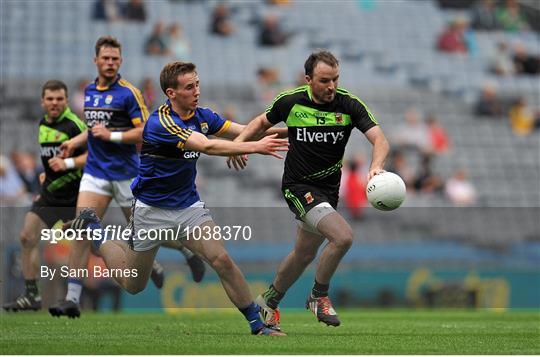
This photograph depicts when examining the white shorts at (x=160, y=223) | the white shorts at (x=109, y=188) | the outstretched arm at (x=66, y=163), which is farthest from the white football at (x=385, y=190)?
the outstretched arm at (x=66, y=163)

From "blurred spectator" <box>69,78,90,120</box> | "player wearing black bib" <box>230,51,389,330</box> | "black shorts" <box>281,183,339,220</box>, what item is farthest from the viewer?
"blurred spectator" <box>69,78,90,120</box>

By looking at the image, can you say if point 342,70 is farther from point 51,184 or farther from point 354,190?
point 51,184

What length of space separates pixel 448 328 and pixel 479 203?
41.2ft

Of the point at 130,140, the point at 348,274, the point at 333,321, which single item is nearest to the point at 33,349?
the point at 333,321

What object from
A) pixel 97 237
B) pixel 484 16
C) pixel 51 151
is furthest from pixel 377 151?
pixel 484 16

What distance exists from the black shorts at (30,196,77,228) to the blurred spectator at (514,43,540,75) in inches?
729

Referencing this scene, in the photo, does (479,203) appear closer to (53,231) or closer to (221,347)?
(53,231)

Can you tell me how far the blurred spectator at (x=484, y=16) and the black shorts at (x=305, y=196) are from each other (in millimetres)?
20935

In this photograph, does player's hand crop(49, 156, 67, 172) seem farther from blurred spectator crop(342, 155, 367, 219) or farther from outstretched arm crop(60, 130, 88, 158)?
blurred spectator crop(342, 155, 367, 219)

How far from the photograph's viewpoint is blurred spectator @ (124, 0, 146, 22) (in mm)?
26141

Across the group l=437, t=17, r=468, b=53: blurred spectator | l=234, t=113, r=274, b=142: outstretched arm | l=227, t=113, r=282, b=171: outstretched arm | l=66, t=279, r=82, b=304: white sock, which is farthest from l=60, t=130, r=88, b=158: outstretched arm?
l=437, t=17, r=468, b=53: blurred spectator

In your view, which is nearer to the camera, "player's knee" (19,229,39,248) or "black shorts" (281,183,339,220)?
"black shorts" (281,183,339,220)

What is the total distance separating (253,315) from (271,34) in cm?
1773

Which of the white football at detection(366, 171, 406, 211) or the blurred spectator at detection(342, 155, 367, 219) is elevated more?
the white football at detection(366, 171, 406, 211)
